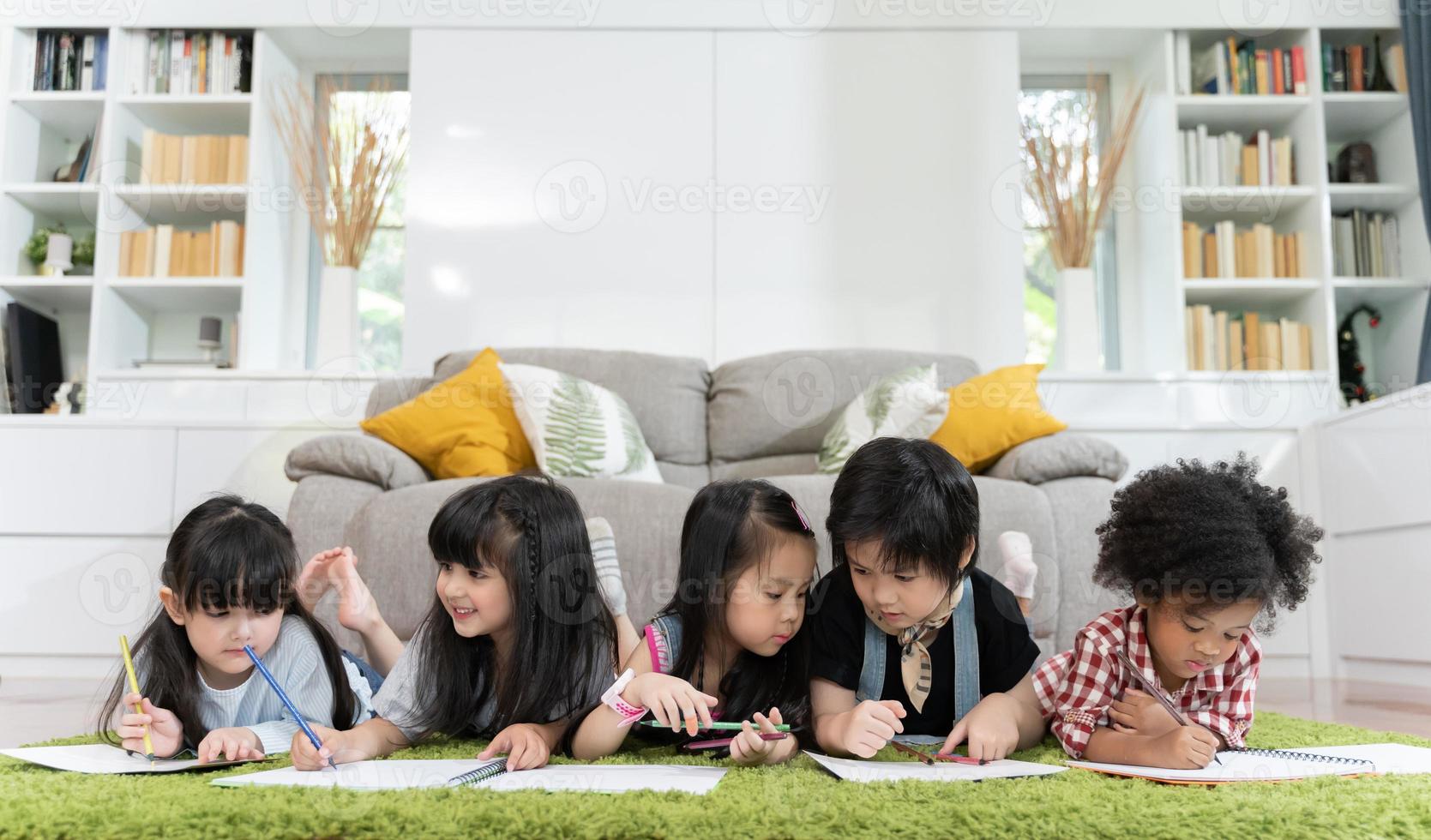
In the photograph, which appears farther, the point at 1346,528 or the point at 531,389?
the point at 1346,528

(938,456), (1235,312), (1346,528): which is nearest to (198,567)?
(938,456)

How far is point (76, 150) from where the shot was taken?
3779 mm

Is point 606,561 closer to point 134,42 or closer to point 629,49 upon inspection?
point 629,49

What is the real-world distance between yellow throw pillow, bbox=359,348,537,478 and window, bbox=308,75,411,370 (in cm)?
154

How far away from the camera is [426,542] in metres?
1.91

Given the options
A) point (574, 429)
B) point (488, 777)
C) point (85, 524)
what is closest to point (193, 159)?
point (85, 524)

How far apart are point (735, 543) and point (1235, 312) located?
300 cm

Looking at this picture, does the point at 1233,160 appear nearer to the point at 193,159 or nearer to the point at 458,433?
the point at 458,433

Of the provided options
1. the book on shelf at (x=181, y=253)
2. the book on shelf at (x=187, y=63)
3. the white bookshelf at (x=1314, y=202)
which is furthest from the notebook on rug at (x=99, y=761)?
the white bookshelf at (x=1314, y=202)

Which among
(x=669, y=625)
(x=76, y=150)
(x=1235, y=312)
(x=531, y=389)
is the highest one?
(x=76, y=150)

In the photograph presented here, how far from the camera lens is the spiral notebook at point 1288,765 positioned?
108cm

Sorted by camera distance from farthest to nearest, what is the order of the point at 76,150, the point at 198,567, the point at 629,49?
the point at 76,150 < the point at 629,49 < the point at 198,567

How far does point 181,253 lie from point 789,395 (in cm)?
216

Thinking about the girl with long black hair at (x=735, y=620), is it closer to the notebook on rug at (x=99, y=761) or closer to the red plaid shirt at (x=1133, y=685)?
the red plaid shirt at (x=1133, y=685)
